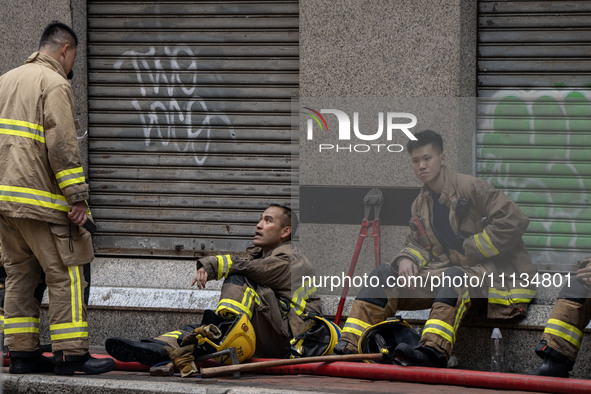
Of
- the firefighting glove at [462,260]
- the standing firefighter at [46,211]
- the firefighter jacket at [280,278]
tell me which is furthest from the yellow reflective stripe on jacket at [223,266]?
the firefighting glove at [462,260]

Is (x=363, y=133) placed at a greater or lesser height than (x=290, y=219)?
greater

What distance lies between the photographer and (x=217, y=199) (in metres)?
7.52

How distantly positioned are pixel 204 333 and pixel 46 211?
1195 mm

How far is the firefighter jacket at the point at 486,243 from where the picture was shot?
550 cm

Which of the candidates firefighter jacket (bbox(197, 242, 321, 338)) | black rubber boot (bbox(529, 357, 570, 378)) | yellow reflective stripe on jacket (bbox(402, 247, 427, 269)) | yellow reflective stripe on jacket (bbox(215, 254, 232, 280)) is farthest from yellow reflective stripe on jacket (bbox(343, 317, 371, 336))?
black rubber boot (bbox(529, 357, 570, 378))

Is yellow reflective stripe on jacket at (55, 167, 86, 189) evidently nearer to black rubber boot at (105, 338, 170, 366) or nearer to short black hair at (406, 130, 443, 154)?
black rubber boot at (105, 338, 170, 366)

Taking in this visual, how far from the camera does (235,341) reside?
5.17 metres

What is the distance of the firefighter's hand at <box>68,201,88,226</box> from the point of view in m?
5.13

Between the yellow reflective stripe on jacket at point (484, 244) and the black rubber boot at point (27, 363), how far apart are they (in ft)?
9.27

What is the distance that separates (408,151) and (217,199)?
2204 mm

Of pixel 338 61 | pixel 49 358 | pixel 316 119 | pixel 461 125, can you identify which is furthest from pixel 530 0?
pixel 49 358

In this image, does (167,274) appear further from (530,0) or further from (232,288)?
(530,0)

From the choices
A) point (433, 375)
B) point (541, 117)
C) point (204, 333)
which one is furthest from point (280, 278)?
point (541, 117)

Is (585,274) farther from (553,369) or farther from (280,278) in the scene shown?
(280,278)
